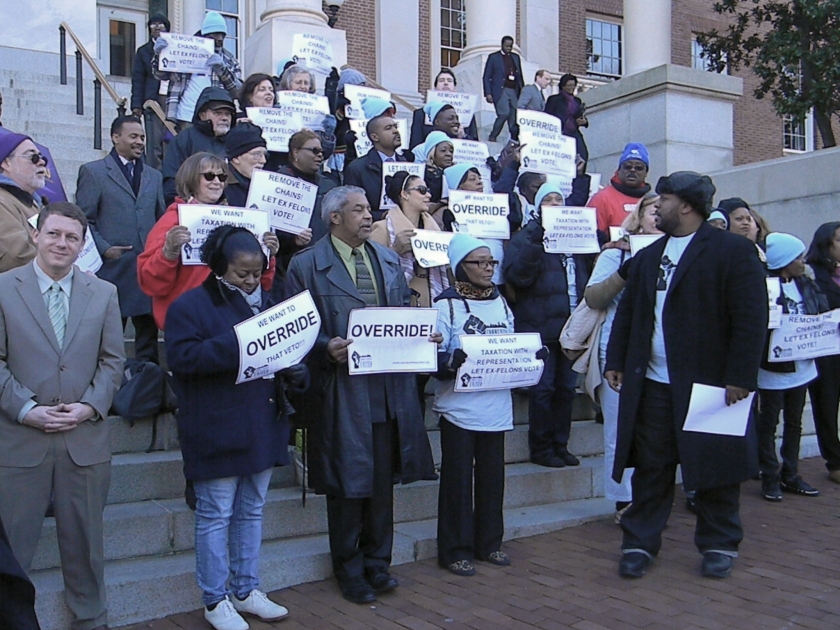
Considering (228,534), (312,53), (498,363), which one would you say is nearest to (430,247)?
(498,363)

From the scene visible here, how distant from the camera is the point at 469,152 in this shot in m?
10.2

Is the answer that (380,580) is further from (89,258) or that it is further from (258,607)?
(89,258)

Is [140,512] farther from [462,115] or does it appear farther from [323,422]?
[462,115]

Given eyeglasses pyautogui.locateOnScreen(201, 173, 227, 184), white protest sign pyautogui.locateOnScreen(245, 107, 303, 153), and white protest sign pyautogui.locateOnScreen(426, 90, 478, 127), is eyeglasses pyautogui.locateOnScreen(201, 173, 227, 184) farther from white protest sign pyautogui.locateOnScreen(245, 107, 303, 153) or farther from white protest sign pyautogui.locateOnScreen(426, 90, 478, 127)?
white protest sign pyautogui.locateOnScreen(426, 90, 478, 127)

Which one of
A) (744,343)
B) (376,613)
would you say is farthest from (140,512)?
(744,343)

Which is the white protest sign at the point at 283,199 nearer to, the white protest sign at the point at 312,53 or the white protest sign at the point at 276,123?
the white protest sign at the point at 276,123

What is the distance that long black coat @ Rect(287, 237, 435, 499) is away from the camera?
4945 millimetres

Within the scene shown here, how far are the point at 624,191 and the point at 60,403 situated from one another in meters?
5.27

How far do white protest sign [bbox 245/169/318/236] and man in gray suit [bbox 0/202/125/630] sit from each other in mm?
1487

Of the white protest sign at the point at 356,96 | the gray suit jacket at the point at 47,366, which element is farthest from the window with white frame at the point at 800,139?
the gray suit jacket at the point at 47,366

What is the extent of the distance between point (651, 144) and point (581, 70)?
11.9 metres

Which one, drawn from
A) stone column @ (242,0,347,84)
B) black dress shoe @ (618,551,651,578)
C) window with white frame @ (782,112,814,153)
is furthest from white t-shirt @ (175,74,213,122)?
window with white frame @ (782,112,814,153)

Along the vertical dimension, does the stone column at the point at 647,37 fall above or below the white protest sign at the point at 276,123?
above

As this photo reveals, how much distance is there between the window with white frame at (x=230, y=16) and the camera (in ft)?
62.0
